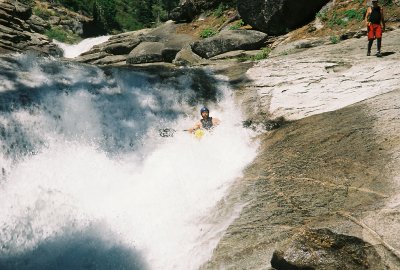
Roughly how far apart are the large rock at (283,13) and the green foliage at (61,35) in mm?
23523

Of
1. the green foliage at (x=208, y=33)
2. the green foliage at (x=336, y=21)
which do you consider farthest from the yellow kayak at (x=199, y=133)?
the green foliage at (x=208, y=33)

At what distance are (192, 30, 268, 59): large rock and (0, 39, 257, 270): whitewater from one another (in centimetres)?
A: 394

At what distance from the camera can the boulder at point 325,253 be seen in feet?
15.0

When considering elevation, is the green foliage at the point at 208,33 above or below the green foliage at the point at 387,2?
below

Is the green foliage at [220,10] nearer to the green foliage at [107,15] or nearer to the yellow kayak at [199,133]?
the yellow kayak at [199,133]

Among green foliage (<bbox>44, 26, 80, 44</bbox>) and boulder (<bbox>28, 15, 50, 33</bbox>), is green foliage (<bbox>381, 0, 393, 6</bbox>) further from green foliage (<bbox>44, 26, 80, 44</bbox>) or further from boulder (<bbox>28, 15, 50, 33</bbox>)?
green foliage (<bbox>44, 26, 80, 44</bbox>)

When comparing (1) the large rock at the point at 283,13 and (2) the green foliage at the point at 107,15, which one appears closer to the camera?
(1) the large rock at the point at 283,13

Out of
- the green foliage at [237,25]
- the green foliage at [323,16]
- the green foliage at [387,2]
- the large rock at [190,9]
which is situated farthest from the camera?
the large rock at [190,9]

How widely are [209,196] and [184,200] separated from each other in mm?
549

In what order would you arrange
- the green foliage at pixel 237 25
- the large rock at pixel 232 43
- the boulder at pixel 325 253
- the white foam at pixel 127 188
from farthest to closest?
the green foliage at pixel 237 25
the large rock at pixel 232 43
the white foam at pixel 127 188
the boulder at pixel 325 253

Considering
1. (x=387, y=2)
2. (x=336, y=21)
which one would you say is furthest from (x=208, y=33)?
(x=387, y=2)

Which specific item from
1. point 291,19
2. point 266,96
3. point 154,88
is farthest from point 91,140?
point 291,19

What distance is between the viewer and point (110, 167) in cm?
890

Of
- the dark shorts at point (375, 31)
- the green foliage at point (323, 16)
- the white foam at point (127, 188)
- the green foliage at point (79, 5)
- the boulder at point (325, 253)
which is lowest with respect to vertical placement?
the white foam at point (127, 188)
